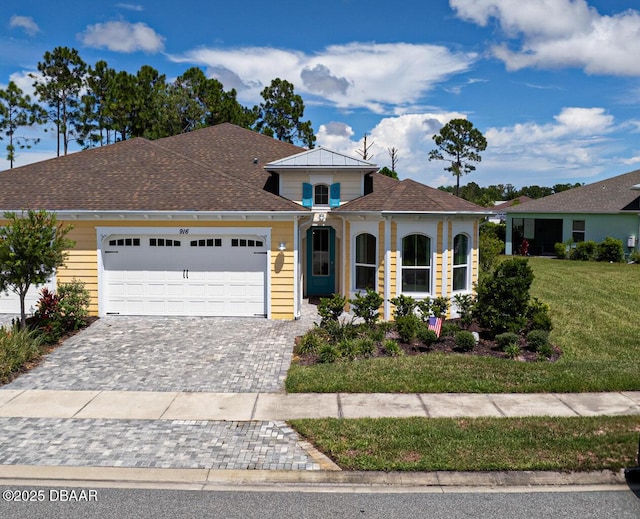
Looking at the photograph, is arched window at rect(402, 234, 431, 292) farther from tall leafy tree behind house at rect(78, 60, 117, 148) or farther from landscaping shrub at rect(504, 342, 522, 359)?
tall leafy tree behind house at rect(78, 60, 117, 148)

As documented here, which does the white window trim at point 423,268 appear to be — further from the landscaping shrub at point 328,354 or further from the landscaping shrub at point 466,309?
the landscaping shrub at point 328,354

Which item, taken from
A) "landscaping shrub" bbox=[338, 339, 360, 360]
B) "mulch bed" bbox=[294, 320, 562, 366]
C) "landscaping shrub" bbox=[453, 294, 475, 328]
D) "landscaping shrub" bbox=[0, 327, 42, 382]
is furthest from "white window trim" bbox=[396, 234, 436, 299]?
"landscaping shrub" bbox=[0, 327, 42, 382]

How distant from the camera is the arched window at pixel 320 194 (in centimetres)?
A: 1770

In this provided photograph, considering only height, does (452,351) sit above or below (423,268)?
below

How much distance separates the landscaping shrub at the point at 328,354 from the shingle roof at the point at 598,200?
83.2 feet

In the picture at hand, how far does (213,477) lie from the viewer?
6590 millimetres

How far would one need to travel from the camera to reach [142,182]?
16.2 metres

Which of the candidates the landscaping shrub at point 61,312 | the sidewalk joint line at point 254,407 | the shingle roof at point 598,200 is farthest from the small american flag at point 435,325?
the shingle roof at point 598,200

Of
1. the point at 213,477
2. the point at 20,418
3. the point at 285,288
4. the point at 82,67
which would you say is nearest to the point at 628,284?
the point at 285,288

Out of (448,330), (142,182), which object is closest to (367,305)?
(448,330)

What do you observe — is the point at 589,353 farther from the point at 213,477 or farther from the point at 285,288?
the point at 213,477

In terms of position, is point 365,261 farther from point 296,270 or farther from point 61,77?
point 61,77

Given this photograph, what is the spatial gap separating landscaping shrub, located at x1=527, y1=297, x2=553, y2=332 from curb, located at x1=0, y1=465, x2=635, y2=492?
20.2 ft

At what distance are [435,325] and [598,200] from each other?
82.1 ft
